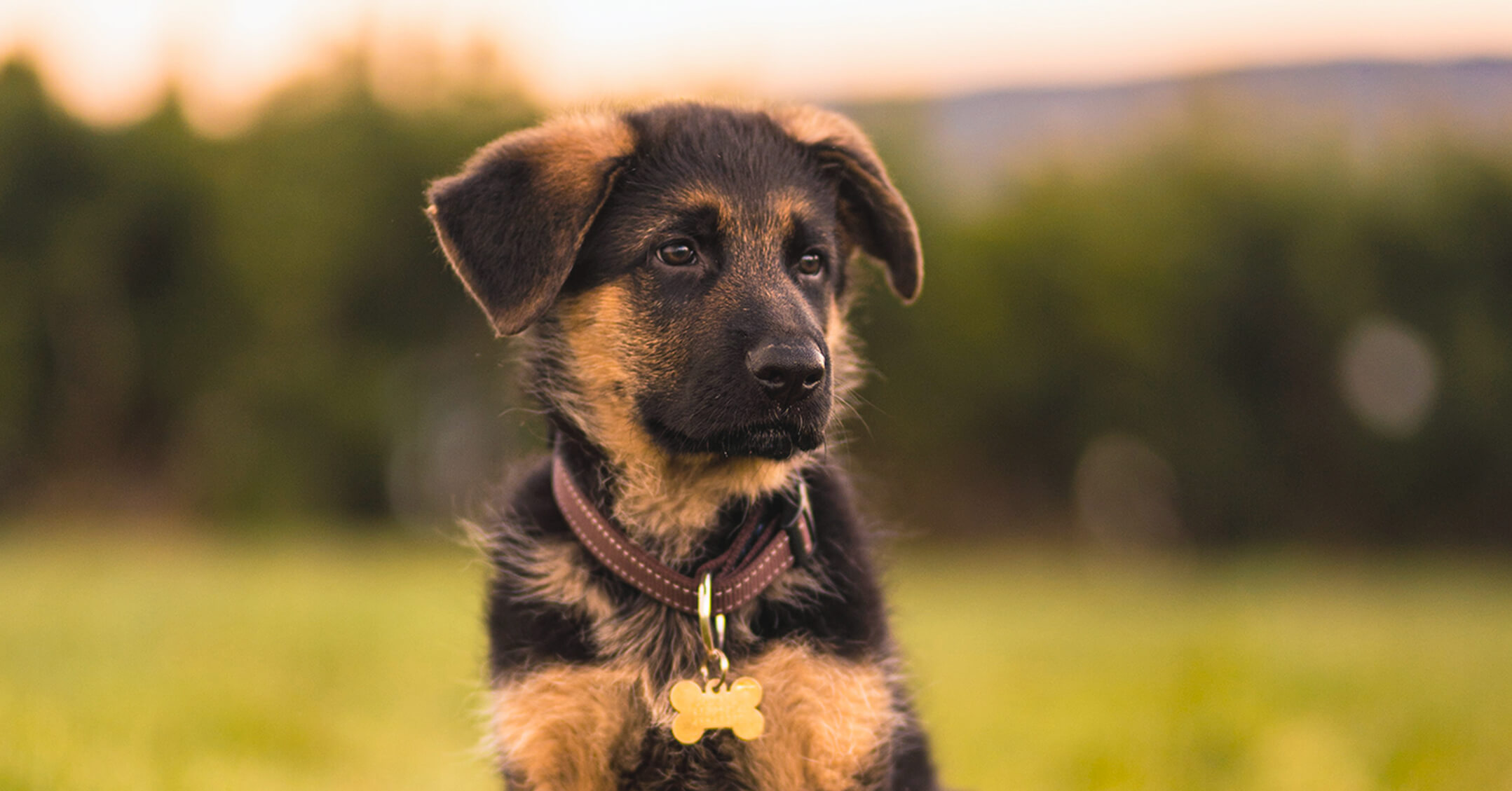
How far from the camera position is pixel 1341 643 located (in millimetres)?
12711

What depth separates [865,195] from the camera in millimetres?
5016

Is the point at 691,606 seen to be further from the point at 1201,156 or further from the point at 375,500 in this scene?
the point at 1201,156

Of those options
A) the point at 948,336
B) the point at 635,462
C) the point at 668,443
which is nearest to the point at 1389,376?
the point at 948,336

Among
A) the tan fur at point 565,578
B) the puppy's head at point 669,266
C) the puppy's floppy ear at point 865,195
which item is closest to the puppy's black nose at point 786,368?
the puppy's head at point 669,266

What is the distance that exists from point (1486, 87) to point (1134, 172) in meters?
10.5

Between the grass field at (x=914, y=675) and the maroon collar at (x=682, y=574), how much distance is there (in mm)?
797

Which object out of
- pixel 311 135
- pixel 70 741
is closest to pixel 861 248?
pixel 70 741

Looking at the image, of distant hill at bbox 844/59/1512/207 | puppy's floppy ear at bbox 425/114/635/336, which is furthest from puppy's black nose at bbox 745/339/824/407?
distant hill at bbox 844/59/1512/207

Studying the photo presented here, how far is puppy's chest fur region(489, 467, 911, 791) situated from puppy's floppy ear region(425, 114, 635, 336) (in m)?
0.78

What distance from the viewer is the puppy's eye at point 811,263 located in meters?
4.58

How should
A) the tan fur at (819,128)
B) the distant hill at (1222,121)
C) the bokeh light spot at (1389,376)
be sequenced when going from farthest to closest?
the distant hill at (1222,121), the bokeh light spot at (1389,376), the tan fur at (819,128)

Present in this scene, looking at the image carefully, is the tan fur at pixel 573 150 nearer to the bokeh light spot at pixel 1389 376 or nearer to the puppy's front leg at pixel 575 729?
the puppy's front leg at pixel 575 729

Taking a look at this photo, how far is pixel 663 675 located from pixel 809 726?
487 mm

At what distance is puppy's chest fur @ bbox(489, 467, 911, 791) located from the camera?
389 centimetres
